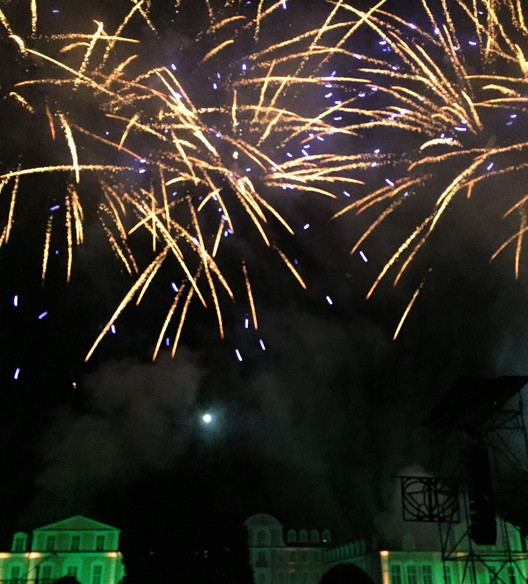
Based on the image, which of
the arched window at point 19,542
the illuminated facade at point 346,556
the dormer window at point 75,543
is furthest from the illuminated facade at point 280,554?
the arched window at point 19,542

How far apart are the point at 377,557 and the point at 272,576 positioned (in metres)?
7.69

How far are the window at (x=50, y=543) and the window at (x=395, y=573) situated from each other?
722 inches

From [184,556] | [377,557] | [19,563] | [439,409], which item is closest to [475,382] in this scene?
[439,409]

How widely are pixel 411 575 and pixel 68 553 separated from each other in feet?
61.1

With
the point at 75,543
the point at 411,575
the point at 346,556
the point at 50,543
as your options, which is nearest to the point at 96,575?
the point at 75,543

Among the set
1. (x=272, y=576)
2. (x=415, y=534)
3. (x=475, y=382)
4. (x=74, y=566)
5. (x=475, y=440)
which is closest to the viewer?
(x=475, y=382)

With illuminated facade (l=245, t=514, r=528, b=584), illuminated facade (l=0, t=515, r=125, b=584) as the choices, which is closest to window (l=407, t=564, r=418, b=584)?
illuminated facade (l=245, t=514, r=528, b=584)

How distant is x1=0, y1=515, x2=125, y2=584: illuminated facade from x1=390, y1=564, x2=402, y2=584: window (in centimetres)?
1457

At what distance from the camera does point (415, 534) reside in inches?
1575

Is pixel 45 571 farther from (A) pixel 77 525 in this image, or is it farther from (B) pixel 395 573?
(B) pixel 395 573

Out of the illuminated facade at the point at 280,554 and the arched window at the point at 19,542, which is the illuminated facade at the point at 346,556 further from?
the arched window at the point at 19,542

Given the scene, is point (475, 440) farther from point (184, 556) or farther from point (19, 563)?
point (19, 563)

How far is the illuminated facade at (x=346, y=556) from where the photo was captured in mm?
38062

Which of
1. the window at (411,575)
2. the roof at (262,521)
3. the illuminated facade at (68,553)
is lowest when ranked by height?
the window at (411,575)
